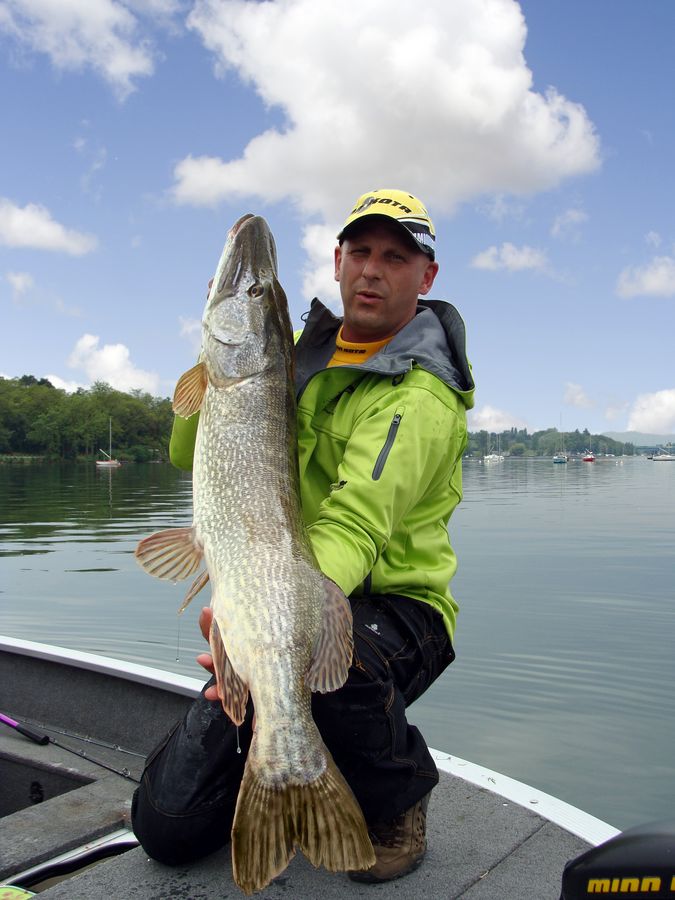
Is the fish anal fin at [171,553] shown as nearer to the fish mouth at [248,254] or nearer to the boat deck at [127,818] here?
the fish mouth at [248,254]

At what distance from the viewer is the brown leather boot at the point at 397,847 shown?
9.22ft

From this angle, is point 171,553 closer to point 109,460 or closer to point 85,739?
point 85,739

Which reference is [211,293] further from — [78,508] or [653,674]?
[78,508]

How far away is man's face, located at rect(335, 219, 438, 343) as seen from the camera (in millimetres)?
3311

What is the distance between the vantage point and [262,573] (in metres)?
2.43

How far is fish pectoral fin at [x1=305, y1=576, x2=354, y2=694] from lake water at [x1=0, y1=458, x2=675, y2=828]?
194 inches

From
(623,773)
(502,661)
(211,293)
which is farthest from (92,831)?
(502,661)

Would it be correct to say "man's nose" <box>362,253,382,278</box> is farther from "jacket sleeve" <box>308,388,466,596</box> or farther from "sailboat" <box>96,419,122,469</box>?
"sailboat" <box>96,419,122,469</box>

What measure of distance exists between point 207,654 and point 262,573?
0.37 m

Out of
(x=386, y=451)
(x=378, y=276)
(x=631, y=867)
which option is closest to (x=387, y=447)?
(x=386, y=451)

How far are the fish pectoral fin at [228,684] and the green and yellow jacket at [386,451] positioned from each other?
0.42 m

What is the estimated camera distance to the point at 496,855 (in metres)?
3.01

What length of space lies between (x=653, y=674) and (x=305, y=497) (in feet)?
26.7

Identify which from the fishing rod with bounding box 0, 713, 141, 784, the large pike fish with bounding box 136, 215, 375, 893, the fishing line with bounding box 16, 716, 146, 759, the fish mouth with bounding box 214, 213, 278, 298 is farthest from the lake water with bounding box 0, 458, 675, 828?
the fish mouth with bounding box 214, 213, 278, 298
